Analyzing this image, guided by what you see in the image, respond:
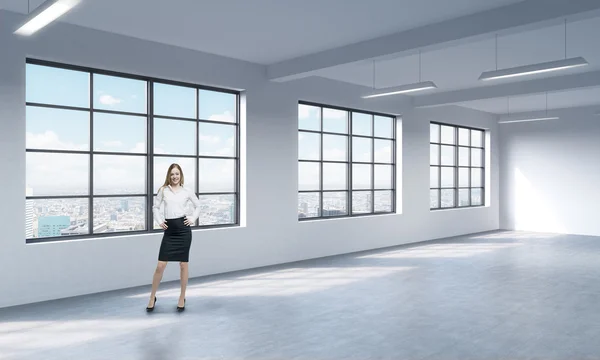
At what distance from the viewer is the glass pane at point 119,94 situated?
631 centimetres

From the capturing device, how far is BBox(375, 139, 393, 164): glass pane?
10445mm

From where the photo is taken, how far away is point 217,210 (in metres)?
7.60

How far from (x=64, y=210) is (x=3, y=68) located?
172 cm

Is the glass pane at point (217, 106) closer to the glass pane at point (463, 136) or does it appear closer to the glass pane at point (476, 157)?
the glass pane at point (463, 136)

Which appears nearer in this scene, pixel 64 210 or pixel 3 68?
pixel 3 68

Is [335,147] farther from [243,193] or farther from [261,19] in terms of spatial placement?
[261,19]

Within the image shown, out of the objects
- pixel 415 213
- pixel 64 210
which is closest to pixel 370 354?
pixel 64 210

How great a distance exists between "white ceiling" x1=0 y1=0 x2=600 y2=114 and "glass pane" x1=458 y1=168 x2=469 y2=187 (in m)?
4.50

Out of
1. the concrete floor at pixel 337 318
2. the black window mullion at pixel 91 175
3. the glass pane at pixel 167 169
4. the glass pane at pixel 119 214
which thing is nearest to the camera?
the concrete floor at pixel 337 318

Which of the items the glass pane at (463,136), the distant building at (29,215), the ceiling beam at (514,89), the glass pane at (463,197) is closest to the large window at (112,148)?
the distant building at (29,215)

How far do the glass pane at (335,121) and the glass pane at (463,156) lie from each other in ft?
14.8

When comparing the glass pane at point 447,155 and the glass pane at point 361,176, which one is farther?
the glass pane at point 447,155

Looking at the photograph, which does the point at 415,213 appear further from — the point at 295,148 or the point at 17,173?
the point at 17,173

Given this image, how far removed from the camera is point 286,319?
496 cm
